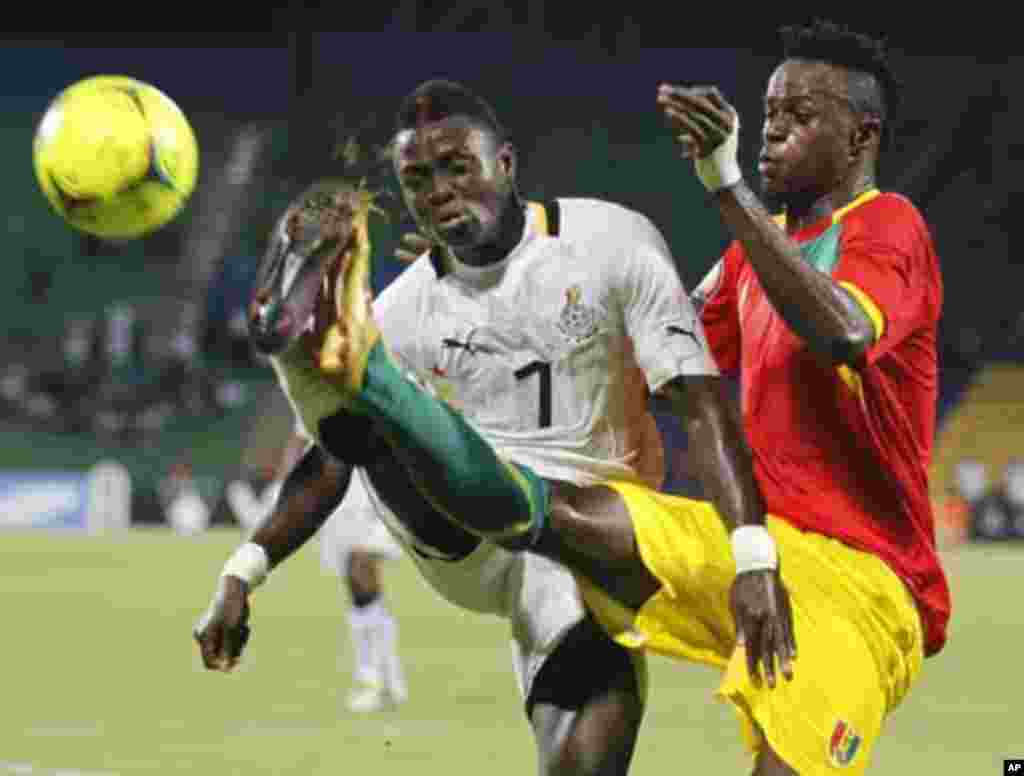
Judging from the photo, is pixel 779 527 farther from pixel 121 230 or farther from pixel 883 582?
pixel 121 230

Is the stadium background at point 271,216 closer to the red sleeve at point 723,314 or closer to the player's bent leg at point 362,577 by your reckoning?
the player's bent leg at point 362,577

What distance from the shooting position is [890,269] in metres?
4.98

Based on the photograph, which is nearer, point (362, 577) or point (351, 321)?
point (351, 321)

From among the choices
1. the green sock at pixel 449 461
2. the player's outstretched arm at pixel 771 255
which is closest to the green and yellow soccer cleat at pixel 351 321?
the green sock at pixel 449 461

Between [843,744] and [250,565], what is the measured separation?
152 centimetres

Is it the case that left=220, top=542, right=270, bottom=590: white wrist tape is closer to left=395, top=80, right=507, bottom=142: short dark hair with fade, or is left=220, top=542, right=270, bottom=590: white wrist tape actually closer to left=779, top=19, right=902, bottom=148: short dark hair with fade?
left=395, top=80, right=507, bottom=142: short dark hair with fade

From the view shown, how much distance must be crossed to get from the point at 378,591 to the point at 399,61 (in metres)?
24.3

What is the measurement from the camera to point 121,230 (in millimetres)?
6246

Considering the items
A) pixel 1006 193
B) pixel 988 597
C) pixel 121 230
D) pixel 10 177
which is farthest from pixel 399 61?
pixel 121 230

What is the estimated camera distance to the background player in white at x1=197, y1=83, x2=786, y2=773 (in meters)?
4.93

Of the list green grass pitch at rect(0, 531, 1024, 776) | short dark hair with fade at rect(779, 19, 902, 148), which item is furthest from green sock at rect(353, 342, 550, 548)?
green grass pitch at rect(0, 531, 1024, 776)

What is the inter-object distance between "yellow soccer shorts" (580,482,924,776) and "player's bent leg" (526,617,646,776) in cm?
→ 20

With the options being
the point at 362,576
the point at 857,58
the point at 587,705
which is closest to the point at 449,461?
the point at 587,705

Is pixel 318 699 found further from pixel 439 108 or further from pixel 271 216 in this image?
pixel 271 216
